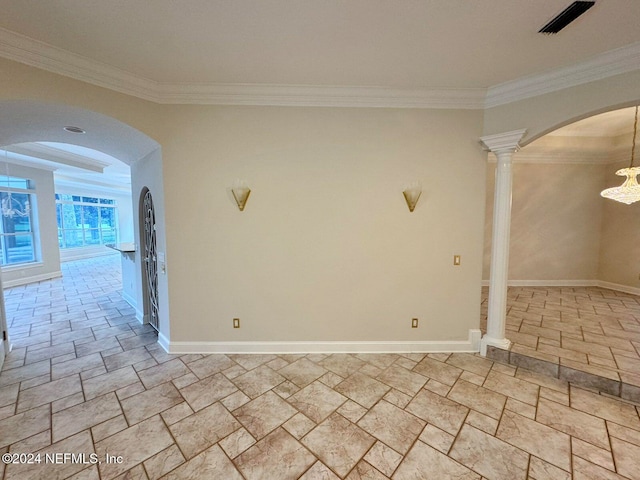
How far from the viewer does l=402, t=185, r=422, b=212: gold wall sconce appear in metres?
2.89

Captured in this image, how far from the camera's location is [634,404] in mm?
2252

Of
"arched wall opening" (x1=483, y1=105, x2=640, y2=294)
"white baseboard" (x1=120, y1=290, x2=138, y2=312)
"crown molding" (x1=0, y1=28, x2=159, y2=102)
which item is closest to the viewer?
"crown molding" (x1=0, y1=28, x2=159, y2=102)

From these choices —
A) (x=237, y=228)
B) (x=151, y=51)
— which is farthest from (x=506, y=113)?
(x=151, y=51)

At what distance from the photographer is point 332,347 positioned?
3113 mm

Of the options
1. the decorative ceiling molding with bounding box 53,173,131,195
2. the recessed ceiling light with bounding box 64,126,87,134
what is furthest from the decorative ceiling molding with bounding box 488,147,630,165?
the decorative ceiling molding with bounding box 53,173,131,195

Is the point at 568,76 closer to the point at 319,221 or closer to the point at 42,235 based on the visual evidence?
the point at 319,221

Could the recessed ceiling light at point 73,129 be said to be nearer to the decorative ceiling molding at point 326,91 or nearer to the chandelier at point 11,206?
the decorative ceiling molding at point 326,91

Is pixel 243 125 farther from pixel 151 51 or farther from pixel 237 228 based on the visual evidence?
pixel 237 228

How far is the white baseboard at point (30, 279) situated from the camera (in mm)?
5893

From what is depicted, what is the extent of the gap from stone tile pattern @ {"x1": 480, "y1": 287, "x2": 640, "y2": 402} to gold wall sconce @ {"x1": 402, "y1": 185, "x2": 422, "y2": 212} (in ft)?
6.37

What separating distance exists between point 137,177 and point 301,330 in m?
3.22

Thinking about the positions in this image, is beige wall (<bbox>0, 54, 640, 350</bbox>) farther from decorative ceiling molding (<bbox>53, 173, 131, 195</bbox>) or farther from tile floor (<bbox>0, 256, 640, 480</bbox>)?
decorative ceiling molding (<bbox>53, 173, 131, 195</bbox>)

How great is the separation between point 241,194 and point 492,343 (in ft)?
11.1

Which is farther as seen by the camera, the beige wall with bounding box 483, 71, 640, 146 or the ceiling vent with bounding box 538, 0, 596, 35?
the beige wall with bounding box 483, 71, 640, 146
